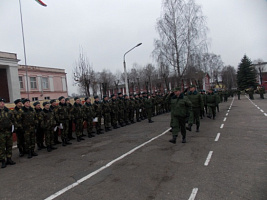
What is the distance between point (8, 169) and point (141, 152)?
13.5 ft

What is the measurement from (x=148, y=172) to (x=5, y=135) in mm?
4724

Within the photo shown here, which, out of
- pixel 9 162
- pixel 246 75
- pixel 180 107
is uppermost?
pixel 246 75

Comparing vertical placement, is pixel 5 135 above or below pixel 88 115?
below

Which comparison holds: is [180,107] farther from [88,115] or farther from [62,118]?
[62,118]

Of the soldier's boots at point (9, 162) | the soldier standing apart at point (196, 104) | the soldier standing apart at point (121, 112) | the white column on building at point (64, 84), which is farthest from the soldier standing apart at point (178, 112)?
the white column on building at point (64, 84)

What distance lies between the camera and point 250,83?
170 feet

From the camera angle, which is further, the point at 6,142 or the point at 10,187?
the point at 6,142

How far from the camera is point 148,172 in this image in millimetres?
4750

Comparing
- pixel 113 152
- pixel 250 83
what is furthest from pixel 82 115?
pixel 250 83

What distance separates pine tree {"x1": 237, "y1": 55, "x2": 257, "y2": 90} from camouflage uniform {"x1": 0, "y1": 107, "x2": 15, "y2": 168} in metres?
57.3

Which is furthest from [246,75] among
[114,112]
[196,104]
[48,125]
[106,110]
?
[48,125]

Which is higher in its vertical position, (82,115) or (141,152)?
(82,115)

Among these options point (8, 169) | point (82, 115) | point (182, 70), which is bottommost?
point (8, 169)

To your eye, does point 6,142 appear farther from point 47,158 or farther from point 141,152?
point 141,152
